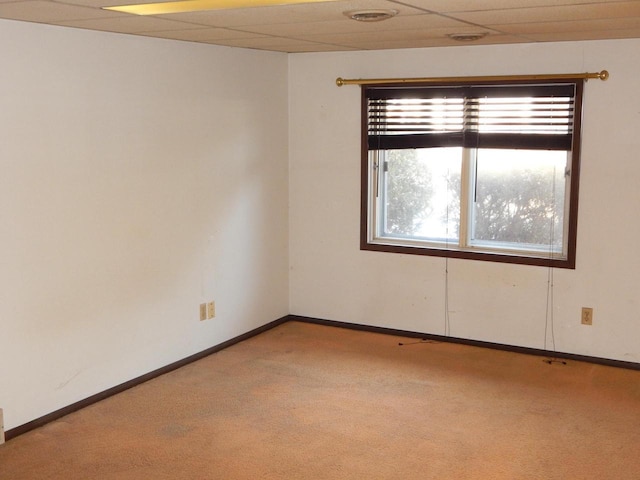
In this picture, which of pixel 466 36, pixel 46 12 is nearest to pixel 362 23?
pixel 466 36

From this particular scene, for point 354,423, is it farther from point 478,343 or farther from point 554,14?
point 554,14

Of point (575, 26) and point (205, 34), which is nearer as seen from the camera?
point (575, 26)

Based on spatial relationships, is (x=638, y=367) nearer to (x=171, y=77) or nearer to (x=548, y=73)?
(x=548, y=73)

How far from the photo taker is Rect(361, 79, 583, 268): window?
16.1 feet

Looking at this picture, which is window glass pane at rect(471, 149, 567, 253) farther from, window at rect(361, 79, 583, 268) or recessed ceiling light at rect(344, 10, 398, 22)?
recessed ceiling light at rect(344, 10, 398, 22)

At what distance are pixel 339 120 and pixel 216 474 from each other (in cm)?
303

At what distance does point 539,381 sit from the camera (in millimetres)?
4633

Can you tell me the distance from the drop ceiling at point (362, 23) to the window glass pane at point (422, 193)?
3.02ft

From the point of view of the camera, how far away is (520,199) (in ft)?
16.8

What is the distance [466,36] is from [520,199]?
1331 millimetres

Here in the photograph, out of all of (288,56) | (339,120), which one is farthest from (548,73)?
(288,56)

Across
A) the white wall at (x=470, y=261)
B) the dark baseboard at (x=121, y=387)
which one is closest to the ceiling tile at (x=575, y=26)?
the white wall at (x=470, y=261)

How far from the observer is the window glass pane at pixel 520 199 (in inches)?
197

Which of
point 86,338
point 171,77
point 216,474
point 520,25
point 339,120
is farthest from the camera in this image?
point 339,120
